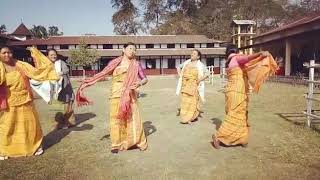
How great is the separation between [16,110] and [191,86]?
435 centimetres

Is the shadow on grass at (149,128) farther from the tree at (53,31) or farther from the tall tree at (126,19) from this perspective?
the tree at (53,31)

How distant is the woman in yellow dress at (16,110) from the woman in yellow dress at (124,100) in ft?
3.01

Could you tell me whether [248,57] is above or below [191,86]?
above

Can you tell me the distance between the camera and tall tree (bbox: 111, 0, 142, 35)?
55406mm

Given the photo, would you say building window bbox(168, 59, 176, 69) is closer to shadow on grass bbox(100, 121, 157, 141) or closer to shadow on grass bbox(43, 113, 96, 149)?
shadow on grass bbox(43, 113, 96, 149)

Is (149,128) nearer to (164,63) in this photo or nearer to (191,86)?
(191,86)

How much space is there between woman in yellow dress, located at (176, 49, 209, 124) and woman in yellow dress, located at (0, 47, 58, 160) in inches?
151

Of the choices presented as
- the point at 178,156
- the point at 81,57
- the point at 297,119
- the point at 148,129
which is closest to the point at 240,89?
the point at 178,156

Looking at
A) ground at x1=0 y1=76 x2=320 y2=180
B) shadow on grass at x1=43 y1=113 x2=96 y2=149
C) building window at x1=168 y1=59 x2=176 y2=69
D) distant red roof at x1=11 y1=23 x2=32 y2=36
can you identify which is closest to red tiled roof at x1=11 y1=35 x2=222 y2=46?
building window at x1=168 y1=59 x2=176 y2=69

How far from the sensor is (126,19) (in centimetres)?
5547

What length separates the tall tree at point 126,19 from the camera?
182 feet

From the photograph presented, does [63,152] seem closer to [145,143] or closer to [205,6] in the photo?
[145,143]

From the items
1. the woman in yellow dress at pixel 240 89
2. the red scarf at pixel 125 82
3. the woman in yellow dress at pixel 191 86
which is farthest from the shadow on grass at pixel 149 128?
the woman in yellow dress at pixel 240 89

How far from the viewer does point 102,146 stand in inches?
268
